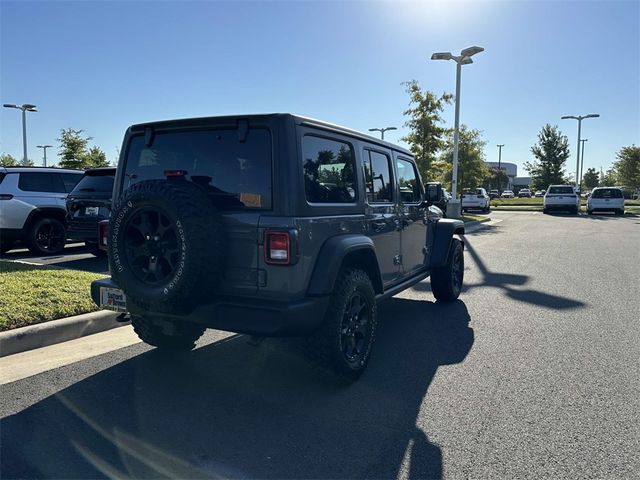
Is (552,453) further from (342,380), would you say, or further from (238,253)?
(238,253)

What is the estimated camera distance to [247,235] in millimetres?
3369

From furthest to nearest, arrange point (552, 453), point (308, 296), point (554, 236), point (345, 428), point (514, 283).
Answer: point (554, 236) → point (514, 283) → point (308, 296) → point (345, 428) → point (552, 453)

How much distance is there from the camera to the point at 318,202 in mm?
3621

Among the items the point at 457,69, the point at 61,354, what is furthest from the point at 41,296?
the point at 457,69

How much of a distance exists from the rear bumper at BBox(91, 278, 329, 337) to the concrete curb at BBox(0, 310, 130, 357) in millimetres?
1722

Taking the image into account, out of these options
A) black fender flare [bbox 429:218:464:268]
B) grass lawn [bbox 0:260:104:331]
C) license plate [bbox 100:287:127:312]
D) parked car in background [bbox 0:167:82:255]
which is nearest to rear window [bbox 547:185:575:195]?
black fender flare [bbox 429:218:464:268]

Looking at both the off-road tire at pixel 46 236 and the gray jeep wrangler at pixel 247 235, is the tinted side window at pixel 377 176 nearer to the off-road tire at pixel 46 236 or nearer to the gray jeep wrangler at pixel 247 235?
the gray jeep wrangler at pixel 247 235

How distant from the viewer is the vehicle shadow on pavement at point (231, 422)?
2.71 meters

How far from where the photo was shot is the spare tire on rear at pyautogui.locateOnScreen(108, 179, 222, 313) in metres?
3.19

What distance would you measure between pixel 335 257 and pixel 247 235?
634 mm

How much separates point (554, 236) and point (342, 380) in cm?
1372

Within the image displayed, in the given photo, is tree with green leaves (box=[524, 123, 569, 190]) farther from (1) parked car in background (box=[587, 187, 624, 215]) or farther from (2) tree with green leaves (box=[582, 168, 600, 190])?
(2) tree with green leaves (box=[582, 168, 600, 190])

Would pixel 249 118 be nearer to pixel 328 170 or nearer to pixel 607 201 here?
pixel 328 170

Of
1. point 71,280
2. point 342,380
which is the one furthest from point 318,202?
point 71,280
